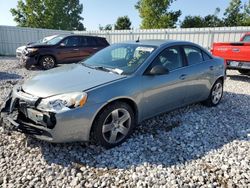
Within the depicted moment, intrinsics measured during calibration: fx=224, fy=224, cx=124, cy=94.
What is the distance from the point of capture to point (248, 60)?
736cm

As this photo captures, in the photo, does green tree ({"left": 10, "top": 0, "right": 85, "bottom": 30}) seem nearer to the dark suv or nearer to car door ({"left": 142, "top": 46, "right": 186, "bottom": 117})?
the dark suv

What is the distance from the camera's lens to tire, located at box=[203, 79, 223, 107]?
515 centimetres

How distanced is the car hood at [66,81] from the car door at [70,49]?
6770 millimetres

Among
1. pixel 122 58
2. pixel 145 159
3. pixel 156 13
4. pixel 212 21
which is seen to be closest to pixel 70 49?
pixel 122 58

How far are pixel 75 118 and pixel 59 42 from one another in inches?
325

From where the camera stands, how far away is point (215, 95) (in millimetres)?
5258

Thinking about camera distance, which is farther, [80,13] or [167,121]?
[80,13]

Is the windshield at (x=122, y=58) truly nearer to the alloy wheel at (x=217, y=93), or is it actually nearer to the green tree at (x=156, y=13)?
the alloy wheel at (x=217, y=93)

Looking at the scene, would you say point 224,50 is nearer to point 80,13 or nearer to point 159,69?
point 159,69

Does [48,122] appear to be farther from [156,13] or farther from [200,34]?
[156,13]

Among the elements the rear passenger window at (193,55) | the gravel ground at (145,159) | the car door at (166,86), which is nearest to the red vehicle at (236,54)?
the rear passenger window at (193,55)

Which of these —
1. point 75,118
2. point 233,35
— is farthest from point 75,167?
point 233,35

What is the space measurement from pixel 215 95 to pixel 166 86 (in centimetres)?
203

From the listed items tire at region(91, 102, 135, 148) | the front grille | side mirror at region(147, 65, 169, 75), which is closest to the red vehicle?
side mirror at region(147, 65, 169, 75)
